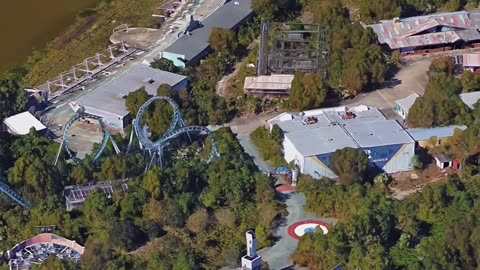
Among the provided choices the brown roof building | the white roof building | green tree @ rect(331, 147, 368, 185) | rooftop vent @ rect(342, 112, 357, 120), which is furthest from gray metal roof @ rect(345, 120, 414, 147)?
the white roof building

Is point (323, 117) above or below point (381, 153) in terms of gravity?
above

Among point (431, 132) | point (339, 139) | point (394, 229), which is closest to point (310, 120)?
point (339, 139)

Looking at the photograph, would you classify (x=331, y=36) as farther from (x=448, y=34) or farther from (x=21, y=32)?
(x=21, y=32)

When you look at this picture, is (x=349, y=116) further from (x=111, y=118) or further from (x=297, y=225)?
(x=111, y=118)

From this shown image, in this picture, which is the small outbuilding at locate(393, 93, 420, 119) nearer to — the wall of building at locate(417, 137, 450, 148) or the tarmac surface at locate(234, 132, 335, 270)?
the wall of building at locate(417, 137, 450, 148)

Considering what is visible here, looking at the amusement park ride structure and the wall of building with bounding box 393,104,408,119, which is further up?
the amusement park ride structure

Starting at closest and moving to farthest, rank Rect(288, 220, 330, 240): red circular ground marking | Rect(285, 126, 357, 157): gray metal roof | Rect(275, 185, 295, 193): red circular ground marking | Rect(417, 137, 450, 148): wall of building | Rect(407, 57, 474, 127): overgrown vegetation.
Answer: Rect(288, 220, 330, 240): red circular ground marking → Rect(275, 185, 295, 193): red circular ground marking → Rect(285, 126, 357, 157): gray metal roof → Rect(417, 137, 450, 148): wall of building → Rect(407, 57, 474, 127): overgrown vegetation

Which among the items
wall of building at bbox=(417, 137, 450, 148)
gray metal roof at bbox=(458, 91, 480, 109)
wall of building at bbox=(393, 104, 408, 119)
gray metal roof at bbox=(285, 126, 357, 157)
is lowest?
wall of building at bbox=(393, 104, 408, 119)

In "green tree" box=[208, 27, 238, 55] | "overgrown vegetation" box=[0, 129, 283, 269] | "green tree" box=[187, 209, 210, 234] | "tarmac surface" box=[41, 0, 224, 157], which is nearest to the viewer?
"overgrown vegetation" box=[0, 129, 283, 269]
